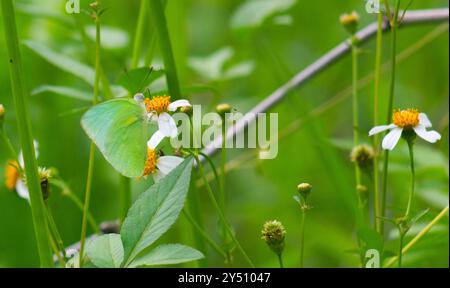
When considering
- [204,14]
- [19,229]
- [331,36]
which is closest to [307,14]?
[331,36]

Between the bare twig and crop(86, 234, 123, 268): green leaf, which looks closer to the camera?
crop(86, 234, 123, 268): green leaf

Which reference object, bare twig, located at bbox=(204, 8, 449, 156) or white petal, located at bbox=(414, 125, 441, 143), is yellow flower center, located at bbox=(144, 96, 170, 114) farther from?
bare twig, located at bbox=(204, 8, 449, 156)

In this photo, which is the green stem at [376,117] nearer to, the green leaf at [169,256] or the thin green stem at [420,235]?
the thin green stem at [420,235]

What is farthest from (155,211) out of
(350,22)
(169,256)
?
(350,22)

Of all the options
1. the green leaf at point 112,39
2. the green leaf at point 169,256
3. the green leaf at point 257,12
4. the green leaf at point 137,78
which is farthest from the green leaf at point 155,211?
the green leaf at point 112,39

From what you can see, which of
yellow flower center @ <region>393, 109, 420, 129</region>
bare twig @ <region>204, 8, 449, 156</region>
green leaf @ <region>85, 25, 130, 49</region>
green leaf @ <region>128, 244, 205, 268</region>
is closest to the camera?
green leaf @ <region>128, 244, 205, 268</region>

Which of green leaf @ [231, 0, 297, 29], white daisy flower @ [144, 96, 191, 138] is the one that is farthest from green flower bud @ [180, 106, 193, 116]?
green leaf @ [231, 0, 297, 29]

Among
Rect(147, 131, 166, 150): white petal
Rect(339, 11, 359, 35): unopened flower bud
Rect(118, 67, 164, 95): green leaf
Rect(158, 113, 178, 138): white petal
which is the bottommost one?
Rect(147, 131, 166, 150): white petal
